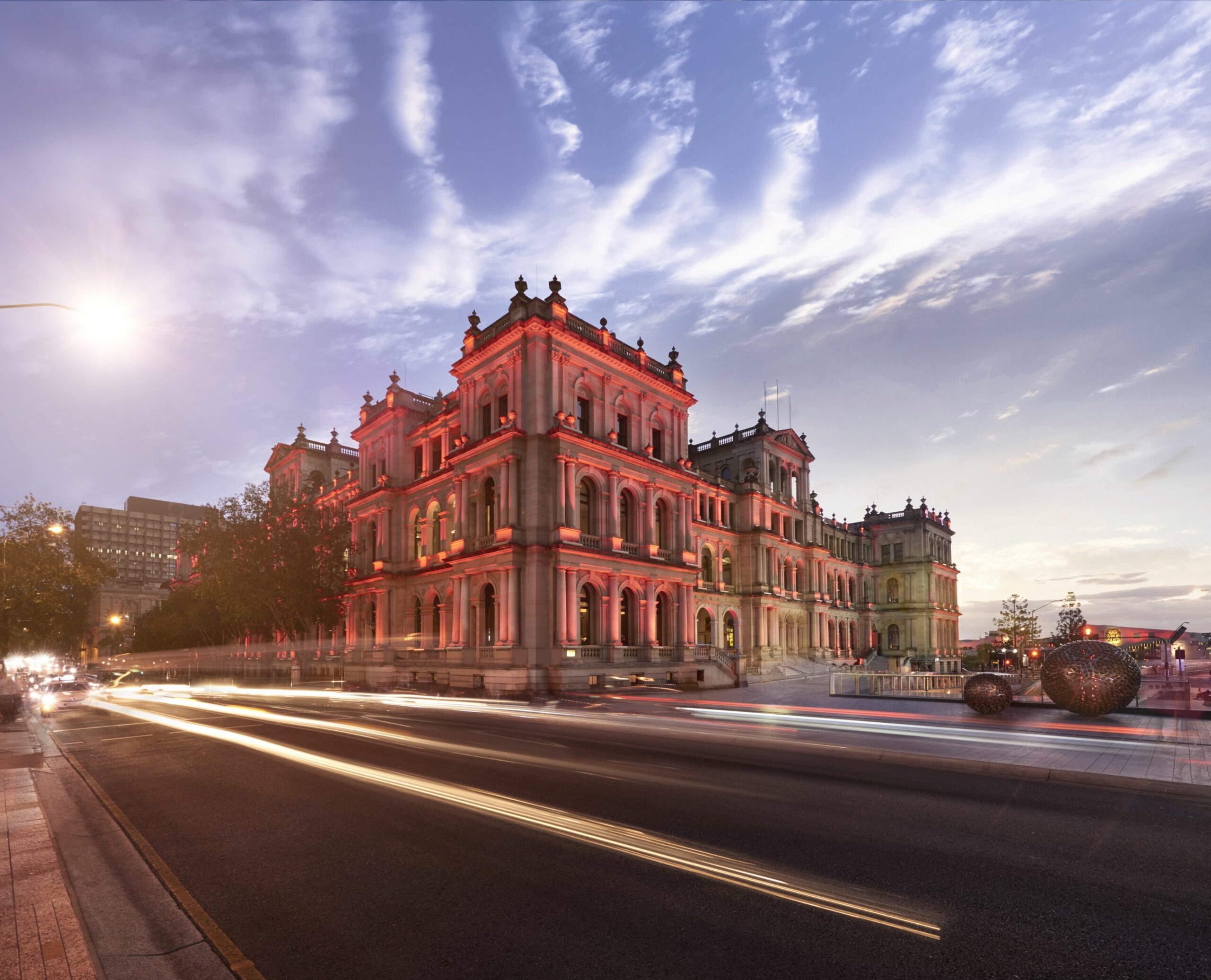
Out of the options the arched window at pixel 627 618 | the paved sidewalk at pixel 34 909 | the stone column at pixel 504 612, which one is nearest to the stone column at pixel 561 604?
the stone column at pixel 504 612

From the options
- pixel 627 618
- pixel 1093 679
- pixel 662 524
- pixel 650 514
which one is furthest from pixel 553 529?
pixel 1093 679

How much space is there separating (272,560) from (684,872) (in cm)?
4742

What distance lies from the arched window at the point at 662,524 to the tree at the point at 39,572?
32.3 m

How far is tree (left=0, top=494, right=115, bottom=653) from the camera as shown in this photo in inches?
1446

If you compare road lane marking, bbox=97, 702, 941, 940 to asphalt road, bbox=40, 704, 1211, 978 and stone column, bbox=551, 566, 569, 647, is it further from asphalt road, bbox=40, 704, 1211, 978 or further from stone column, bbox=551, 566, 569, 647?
stone column, bbox=551, 566, 569, 647

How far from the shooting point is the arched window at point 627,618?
4150 cm

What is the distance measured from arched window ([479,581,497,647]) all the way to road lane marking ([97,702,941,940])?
26385mm

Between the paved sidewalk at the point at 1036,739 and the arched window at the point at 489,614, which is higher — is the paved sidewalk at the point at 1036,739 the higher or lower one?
A: the lower one

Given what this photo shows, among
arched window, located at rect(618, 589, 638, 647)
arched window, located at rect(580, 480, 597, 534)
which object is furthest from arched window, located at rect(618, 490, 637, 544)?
arched window, located at rect(618, 589, 638, 647)

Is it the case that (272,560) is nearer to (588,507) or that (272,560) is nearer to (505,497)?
(505,497)

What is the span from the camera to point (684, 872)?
6859 mm

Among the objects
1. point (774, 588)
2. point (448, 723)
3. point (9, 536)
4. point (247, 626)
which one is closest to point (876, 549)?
point (774, 588)

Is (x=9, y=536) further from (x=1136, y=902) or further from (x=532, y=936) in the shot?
(x=1136, y=902)

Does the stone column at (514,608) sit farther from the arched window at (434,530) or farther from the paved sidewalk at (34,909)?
the paved sidewalk at (34,909)
